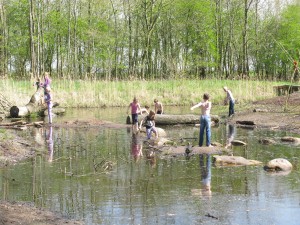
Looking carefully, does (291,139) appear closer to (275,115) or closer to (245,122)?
(245,122)

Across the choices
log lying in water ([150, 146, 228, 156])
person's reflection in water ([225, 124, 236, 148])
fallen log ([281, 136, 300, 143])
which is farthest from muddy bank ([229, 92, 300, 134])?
log lying in water ([150, 146, 228, 156])

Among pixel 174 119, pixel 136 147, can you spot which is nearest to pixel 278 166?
pixel 136 147

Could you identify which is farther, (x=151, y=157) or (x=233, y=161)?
(x=151, y=157)

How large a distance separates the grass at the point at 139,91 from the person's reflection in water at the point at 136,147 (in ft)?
43.4

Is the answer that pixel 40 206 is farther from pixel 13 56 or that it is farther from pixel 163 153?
pixel 13 56

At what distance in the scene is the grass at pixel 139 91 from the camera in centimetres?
3316

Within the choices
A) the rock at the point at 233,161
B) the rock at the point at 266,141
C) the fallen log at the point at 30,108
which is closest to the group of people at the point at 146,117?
the rock at the point at 266,141

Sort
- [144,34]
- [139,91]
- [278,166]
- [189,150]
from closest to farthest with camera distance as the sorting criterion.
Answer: [278,166], [189,150], [139,91], [144,34]

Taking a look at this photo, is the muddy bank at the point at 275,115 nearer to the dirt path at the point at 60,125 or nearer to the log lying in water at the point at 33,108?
the dirt path at the point at 60,125

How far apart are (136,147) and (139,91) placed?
19.5 m

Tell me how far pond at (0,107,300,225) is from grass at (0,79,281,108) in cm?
1699

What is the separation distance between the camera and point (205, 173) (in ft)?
38.2

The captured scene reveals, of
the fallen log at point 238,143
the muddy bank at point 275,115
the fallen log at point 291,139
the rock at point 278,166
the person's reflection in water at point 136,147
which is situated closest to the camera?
the rock at point 278,166

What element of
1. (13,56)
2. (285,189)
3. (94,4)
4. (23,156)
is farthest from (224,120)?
(13,56)
